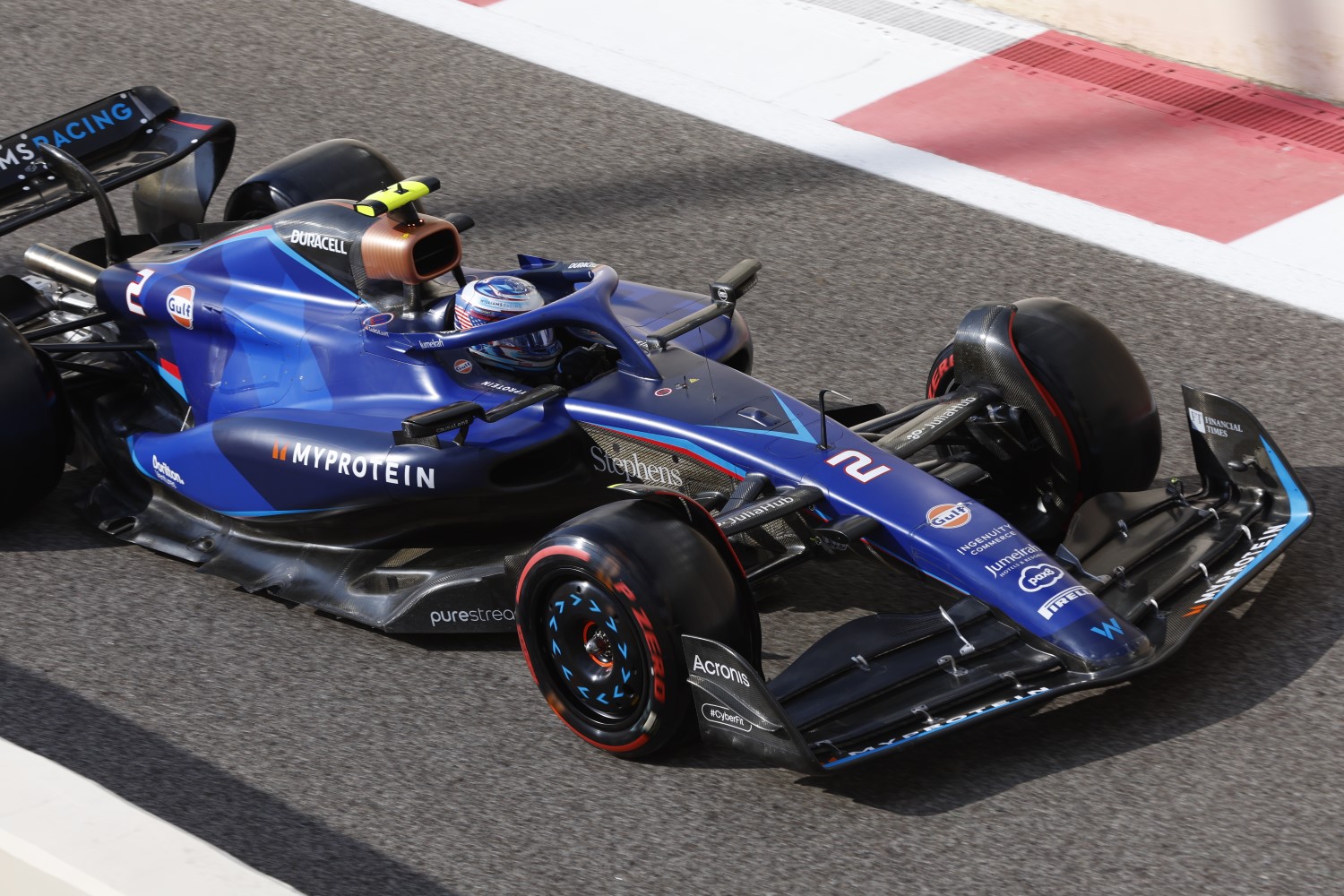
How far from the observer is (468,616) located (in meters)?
4.98

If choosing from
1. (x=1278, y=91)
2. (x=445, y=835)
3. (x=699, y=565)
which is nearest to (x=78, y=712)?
(x=445, y=835)

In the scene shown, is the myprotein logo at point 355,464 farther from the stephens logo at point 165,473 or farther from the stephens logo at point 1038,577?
the stephens logo at point 1038,577

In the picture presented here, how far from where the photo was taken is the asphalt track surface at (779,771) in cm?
418

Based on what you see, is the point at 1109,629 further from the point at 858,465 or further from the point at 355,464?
the point at 355,464

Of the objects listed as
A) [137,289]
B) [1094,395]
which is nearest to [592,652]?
[1094,395]

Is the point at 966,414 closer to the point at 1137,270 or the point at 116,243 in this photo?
the point at 1137,270

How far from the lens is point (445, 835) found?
4363 millimetres

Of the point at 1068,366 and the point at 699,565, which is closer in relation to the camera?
the point at 699,565

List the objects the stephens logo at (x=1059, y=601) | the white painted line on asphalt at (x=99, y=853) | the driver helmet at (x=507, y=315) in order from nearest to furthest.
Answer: the white painted line on asphalt at (x=99, y=853)
the stephens logo at (x=1059, y=601)
the driver helmet at (x=507, y=315)

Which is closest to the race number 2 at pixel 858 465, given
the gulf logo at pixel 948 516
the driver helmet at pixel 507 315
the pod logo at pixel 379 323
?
the gulf logo at pixel 948 516

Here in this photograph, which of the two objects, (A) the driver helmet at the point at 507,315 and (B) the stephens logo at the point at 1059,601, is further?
(A) the driver helmet at the point at 507,315

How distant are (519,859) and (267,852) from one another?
64cm

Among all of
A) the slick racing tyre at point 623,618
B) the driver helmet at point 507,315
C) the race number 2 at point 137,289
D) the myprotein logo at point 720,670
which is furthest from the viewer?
the race number 2 at point 137,289

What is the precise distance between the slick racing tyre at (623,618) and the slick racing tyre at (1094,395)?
1346 mm
